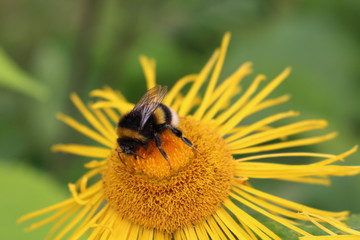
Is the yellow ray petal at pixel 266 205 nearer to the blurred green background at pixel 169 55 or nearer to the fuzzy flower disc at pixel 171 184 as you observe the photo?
the fuzzy flower disc at pixel 171 184

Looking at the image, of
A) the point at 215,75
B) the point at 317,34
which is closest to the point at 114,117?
the point at 215,75

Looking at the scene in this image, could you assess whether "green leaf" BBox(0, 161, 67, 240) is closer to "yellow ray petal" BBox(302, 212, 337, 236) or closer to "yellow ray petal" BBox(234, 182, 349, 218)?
"yellow ray petal" BBox(234, 182, 349, 218)

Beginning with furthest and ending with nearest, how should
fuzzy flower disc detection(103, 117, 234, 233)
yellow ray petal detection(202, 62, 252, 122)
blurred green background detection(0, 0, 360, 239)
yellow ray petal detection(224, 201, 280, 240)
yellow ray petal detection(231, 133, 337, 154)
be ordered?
blurred green background detection(0, 0, 360, 239) < yellow ray petal detection(202, 62, 252, 122) < yellow ray petal detection(231, 133, 337, 154) < fuzzy flower disc detection(103, 117, 234, 233) < yellow ray petal detection(224, 201, 280, 240)

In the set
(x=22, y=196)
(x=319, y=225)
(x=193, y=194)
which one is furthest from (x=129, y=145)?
(x=22, y=196)

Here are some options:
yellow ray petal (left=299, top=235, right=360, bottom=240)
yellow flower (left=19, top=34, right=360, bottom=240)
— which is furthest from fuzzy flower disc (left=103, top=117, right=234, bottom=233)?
yellow ray petal (left=299, top=235, right=360, bottom=240)

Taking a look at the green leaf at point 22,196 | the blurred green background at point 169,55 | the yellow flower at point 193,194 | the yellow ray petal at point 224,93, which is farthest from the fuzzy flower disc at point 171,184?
the blurred green background at point 169,55

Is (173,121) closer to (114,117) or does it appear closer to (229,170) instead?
(229,170)

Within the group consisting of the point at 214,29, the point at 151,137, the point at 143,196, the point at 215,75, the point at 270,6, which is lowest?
the point at 143,196
